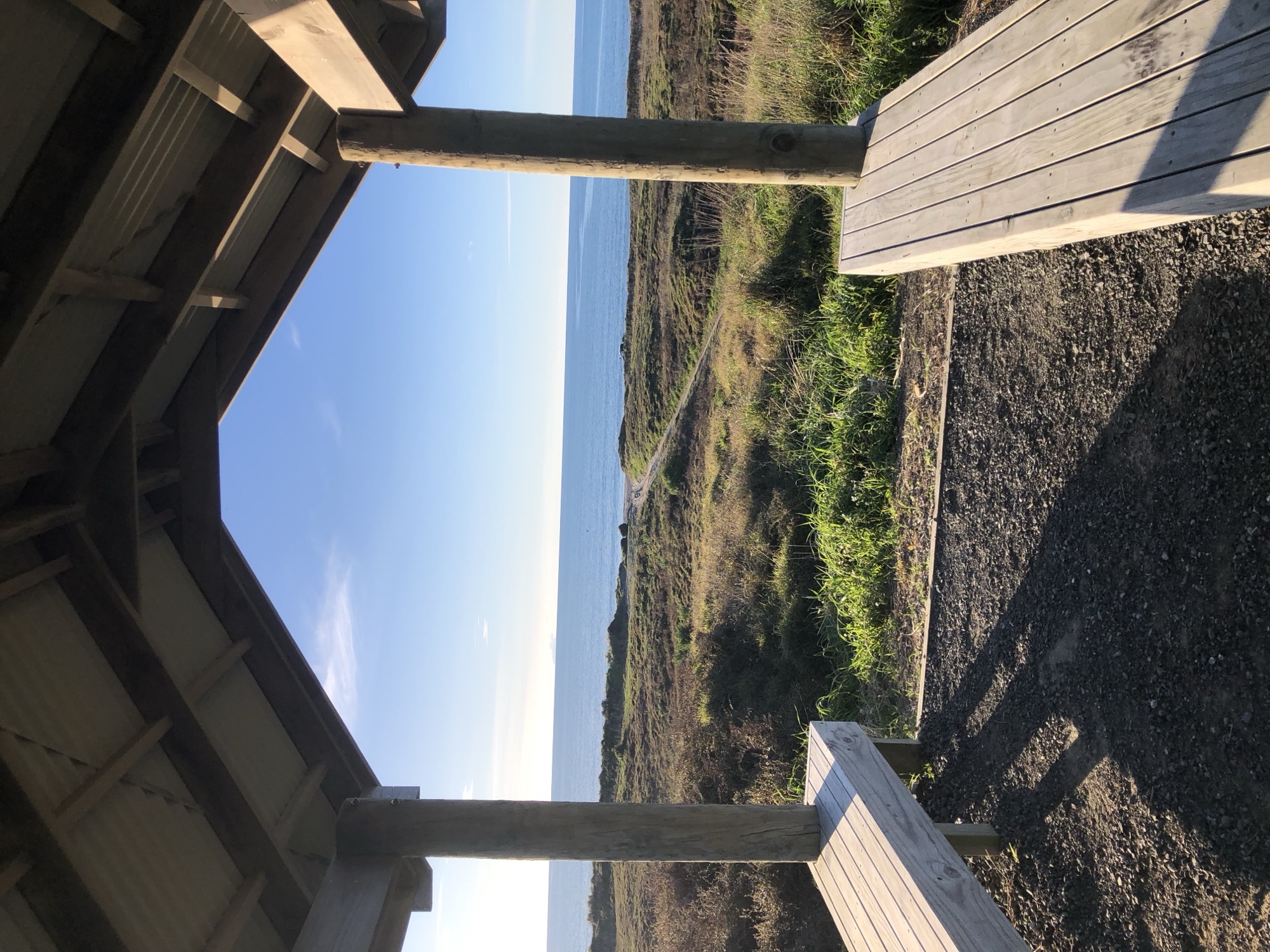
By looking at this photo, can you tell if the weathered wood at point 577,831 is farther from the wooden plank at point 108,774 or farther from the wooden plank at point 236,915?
the wooden plank at point 108,774

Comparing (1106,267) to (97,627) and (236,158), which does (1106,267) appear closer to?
(236,158)

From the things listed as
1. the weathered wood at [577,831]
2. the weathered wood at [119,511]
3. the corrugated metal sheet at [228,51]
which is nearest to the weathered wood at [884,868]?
the weathered wood at [577,831]

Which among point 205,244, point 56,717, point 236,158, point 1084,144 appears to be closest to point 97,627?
point 56,717

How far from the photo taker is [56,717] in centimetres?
271

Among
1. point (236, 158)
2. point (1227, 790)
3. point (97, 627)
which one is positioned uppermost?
point (236, 158)

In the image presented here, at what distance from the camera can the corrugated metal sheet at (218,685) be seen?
3453 mm

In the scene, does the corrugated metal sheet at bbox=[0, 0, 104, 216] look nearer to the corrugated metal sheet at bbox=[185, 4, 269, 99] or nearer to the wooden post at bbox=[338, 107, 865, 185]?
the corrugated metal sheet at bbox=[185, 4, 269, 99]

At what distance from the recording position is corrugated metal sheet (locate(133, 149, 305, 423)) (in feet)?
11.7

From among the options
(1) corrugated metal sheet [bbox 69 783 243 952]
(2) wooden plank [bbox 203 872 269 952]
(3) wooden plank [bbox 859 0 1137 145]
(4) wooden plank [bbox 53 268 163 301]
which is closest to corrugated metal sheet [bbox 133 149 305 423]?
(4) wooden plank [bbox 53 268 163 301]

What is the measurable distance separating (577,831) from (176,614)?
215 centimetres

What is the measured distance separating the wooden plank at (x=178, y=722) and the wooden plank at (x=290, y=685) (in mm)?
824

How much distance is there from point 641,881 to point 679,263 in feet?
35.1

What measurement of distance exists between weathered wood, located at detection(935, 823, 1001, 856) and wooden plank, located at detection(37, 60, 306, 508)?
14.3 ft

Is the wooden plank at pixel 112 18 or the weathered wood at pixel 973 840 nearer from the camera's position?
the wooden plank at pixel 112 18
